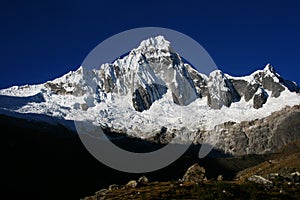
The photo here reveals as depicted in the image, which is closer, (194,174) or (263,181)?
(263,181)

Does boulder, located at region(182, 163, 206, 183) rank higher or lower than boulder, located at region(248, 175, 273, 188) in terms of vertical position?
higher

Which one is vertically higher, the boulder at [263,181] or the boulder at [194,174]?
the boulder at [194,174]

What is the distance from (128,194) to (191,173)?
63.0 meters

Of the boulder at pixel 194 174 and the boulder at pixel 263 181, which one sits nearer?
the boulder at pixel 263 181

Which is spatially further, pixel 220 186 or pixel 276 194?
pixel 220 186

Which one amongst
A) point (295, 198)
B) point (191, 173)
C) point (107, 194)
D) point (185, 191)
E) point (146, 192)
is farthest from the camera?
point (191, 173)

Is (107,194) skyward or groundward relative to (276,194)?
skyward

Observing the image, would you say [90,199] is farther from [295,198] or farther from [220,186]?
[295,198]

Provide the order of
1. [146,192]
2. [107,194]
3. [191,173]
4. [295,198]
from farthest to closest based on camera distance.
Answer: [191,173]
[107,194]
[146,192]
[295,198]

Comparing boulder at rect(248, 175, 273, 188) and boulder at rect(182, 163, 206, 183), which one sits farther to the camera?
boulder at rect(182, 163, 206, 183)

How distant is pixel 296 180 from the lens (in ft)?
334

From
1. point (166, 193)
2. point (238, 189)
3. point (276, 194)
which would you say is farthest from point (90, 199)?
point (276, 194)

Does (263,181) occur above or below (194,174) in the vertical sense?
below

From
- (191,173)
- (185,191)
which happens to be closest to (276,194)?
(185,191)
